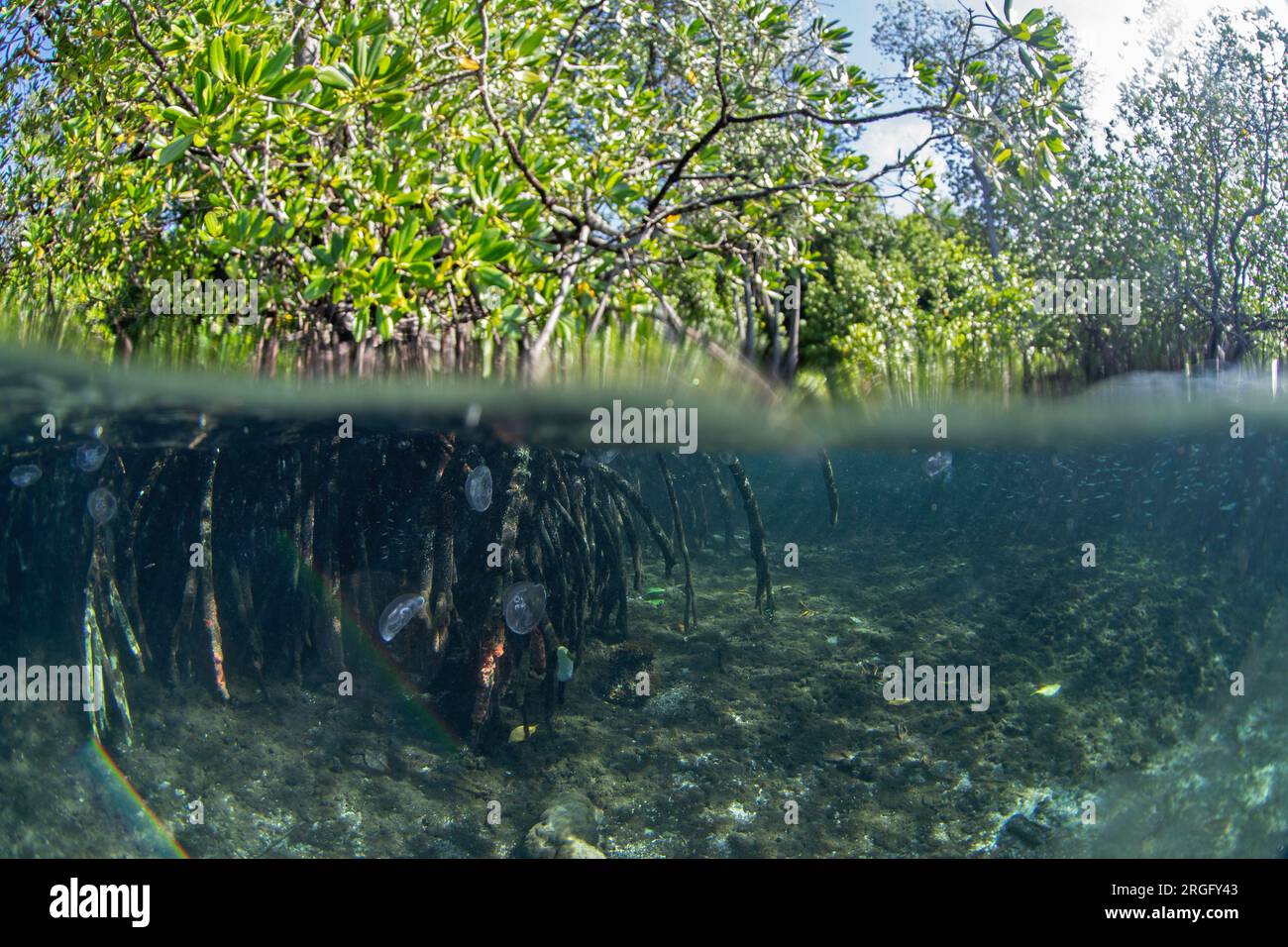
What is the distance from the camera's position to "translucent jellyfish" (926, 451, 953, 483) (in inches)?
352

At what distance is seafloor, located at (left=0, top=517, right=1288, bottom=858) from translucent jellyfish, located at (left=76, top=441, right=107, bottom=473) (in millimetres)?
2321

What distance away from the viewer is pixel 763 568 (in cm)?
686

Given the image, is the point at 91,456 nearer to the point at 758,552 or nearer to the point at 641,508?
the point at 641,508

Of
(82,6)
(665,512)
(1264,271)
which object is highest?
(82,6)

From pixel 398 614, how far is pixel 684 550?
213 cm

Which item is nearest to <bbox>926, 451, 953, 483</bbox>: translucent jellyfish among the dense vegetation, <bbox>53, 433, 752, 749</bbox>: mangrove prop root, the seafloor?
the dense vegetation

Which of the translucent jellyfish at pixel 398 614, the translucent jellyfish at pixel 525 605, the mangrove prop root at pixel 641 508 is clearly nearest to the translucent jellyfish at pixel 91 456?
the translucent jellyfish at pixel 398 614

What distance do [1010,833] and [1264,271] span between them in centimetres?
671

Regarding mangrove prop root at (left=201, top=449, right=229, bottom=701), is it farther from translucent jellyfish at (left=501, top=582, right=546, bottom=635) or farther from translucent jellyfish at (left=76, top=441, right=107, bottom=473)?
translucent jellyfish at (left=501, top=582, right=546, bottom=635)

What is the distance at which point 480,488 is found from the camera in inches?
290

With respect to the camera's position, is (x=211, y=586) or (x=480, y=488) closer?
(x=211, y=586)

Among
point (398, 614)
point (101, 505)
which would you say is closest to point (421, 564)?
point (398, 614)
